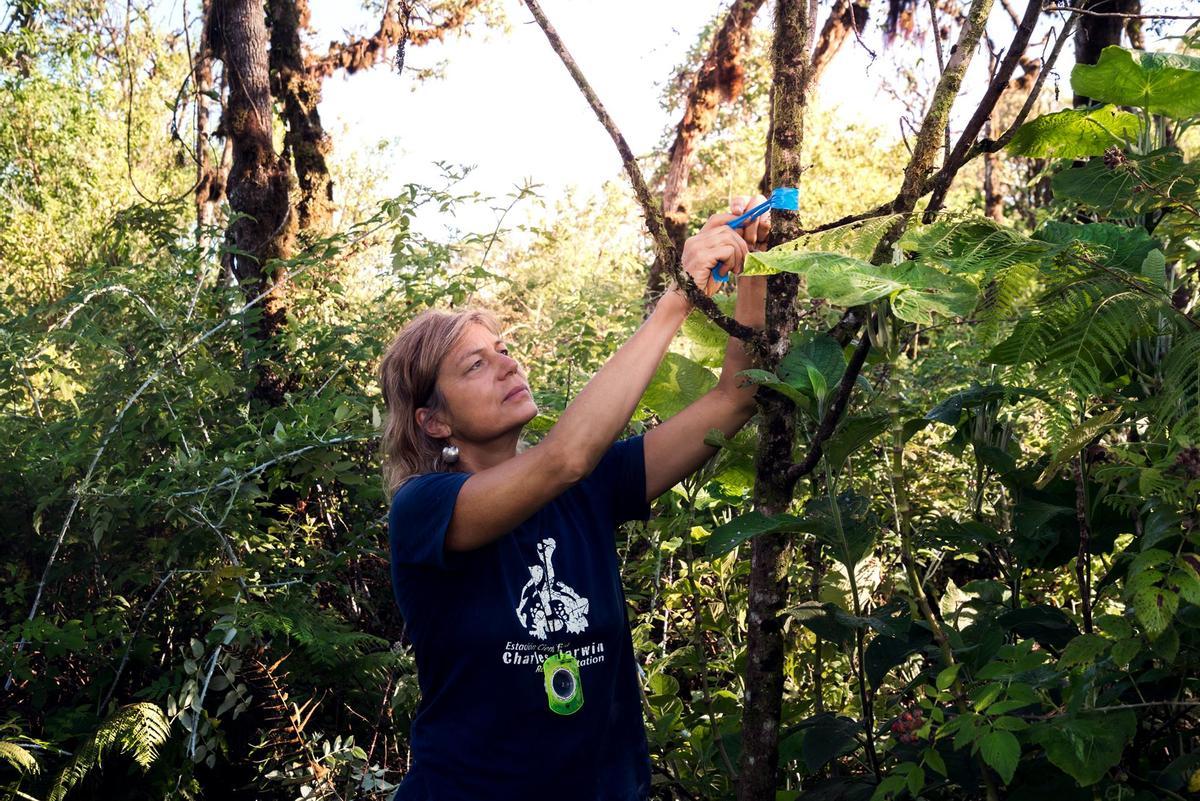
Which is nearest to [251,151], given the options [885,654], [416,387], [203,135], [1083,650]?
[203,135]

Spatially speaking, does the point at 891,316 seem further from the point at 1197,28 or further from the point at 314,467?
the point at 314,467

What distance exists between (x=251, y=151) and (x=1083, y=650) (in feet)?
16.3

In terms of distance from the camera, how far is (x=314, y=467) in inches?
145

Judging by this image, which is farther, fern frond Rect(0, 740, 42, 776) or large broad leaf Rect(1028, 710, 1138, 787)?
fern frond Rect(0, 740, 42, 776)

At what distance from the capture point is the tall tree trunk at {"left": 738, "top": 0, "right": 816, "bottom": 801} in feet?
6.74

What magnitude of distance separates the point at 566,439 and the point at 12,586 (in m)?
2.93

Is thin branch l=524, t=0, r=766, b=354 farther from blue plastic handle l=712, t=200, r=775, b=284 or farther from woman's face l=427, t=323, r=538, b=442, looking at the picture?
woman's face l=427, t=323, r=538, b=442

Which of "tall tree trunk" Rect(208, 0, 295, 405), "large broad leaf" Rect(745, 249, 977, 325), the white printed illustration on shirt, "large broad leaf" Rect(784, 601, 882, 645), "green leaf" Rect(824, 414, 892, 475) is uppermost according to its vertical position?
"tall tree trunk" Rect(208, 0, 295, 405)

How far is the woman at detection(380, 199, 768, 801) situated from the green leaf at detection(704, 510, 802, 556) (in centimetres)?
32

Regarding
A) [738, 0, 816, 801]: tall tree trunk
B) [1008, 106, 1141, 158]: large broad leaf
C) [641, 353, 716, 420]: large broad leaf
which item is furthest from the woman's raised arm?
[1008, 106, 1141, 158]: large broad leaf

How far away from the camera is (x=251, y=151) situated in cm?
564

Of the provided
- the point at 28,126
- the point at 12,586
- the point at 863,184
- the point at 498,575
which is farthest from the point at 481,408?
the point at 28,126

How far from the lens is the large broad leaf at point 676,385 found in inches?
95.0

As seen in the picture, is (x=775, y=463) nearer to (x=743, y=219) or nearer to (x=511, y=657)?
(x=743, y=219)
